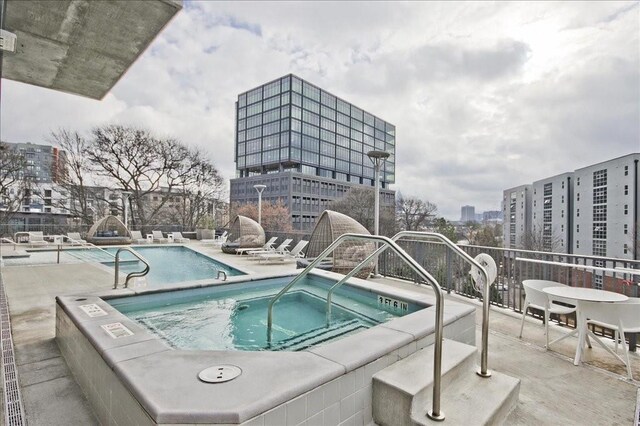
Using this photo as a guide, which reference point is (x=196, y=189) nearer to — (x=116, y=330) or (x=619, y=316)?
(x=116, y=330)

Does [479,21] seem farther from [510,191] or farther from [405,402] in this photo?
[510,191]

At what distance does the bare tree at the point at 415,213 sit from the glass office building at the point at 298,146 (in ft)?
61.7

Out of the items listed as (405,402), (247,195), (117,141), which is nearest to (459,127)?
(117,141)

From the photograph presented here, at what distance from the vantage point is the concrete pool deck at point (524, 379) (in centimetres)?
225

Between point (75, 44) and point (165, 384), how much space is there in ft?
13.8

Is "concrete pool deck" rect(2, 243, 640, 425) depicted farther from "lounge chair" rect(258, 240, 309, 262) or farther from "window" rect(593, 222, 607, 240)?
"window" rect(593, 222, 607, 240)

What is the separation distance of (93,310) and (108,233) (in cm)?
1492

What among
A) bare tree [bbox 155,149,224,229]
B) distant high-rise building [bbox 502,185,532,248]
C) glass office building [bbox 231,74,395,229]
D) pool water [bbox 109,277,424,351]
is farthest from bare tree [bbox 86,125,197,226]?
distant high-rise building [bbox 502,185,532,248]

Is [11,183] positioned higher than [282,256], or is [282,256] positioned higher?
[11,183]

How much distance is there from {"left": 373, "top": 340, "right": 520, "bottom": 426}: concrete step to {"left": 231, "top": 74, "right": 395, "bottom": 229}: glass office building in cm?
4956

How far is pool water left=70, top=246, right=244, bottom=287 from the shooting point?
8523mm

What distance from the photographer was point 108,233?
15.7m

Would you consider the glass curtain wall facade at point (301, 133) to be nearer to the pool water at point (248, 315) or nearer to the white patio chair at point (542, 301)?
the pool water at point (248, 315)

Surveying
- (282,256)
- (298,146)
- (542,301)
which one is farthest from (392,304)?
(298,146)
